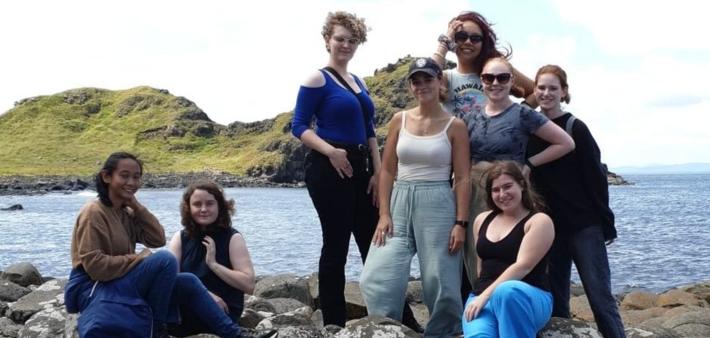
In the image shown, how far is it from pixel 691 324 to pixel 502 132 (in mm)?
5915

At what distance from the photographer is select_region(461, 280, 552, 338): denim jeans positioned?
5781 millimetres

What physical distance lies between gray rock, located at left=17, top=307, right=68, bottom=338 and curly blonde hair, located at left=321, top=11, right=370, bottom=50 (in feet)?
13.5

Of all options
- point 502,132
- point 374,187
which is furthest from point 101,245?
point 502,132

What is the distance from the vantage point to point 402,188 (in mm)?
6965

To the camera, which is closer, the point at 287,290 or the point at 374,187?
the point at 374,187

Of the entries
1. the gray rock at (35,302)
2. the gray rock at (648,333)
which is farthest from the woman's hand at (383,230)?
the gray rock at (35,302)

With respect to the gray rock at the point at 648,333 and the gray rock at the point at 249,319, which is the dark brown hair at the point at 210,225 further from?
the gray rock at the point at 648,333

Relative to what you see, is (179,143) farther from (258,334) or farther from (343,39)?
(258,334)

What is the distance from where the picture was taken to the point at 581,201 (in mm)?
6863

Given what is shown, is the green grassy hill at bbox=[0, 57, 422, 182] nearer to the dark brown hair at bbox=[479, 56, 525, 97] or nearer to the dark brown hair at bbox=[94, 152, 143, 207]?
Answer: the dark brown hair at bbox=[479, 56, 525, 97]

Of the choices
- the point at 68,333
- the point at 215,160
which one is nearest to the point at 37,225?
the point at 68,333

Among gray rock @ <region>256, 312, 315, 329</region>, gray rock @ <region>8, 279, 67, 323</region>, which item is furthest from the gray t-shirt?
gray rock @ <region>8, 279, 67, 323</region>

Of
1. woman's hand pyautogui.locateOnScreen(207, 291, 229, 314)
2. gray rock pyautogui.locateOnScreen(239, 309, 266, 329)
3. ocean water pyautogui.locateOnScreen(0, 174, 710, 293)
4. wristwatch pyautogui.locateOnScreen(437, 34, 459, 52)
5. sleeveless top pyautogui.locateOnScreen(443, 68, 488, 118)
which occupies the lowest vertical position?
ocean water pyautogui.locateOnScreen(0, 174, 710, 293)

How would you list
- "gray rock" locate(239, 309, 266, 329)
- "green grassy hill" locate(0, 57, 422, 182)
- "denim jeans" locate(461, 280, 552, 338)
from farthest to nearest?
1. "green grassy hill" locate(0, 57, 422, 182)
2. "gray rock" locate(239, 309, 266, 329)
3. "denim jeans" locate(461, 280, 552, 338)
